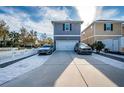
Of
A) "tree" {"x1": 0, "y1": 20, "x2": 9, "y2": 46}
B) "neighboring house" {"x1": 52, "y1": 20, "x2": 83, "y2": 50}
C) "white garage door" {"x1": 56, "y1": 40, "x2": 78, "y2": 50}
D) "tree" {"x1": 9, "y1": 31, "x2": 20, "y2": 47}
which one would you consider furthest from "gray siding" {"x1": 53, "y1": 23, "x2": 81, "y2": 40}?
"tree" {"x1": 9, "y1": 31, "x2": 20, "y2": 47}

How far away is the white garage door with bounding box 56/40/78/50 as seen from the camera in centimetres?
2872

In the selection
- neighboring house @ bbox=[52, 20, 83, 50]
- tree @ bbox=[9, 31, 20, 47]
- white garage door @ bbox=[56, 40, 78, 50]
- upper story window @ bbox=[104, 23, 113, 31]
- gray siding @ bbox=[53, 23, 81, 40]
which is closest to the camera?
white garage door @ bbox=[56, 40, 78, 50]

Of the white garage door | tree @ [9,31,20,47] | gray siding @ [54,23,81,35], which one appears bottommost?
the white garage door

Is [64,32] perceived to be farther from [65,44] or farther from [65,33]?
[65,44]

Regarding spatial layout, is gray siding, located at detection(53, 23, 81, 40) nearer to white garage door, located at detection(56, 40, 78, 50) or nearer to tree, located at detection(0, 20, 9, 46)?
white garage door, located at detection(56, 40, 78, 50)

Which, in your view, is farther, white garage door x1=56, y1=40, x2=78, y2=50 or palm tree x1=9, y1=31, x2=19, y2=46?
palm tree x1=9, y1=31, x2=19, y2=46

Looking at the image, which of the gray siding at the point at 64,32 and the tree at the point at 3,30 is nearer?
the gray siding at the point at 64,32

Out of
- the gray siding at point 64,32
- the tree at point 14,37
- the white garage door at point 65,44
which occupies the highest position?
the gray siding at point 64,32

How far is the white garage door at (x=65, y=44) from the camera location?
28719 mm

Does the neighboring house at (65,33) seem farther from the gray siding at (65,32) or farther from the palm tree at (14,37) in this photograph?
the palm tree at (14,37)

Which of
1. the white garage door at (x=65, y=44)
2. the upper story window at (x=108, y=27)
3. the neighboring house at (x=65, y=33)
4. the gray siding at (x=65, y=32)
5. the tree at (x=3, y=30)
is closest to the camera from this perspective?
the white garage door at (x=65, y=44)

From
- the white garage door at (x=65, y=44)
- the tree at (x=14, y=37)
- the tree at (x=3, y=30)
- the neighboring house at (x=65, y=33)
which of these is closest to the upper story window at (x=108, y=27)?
the neighboring house at (x=65, y=33)

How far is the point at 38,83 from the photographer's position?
808cm

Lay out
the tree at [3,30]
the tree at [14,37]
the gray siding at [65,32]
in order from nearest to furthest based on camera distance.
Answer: the gray siding at [65,32]
the tree at [3,30]
the tree at [14,37]
